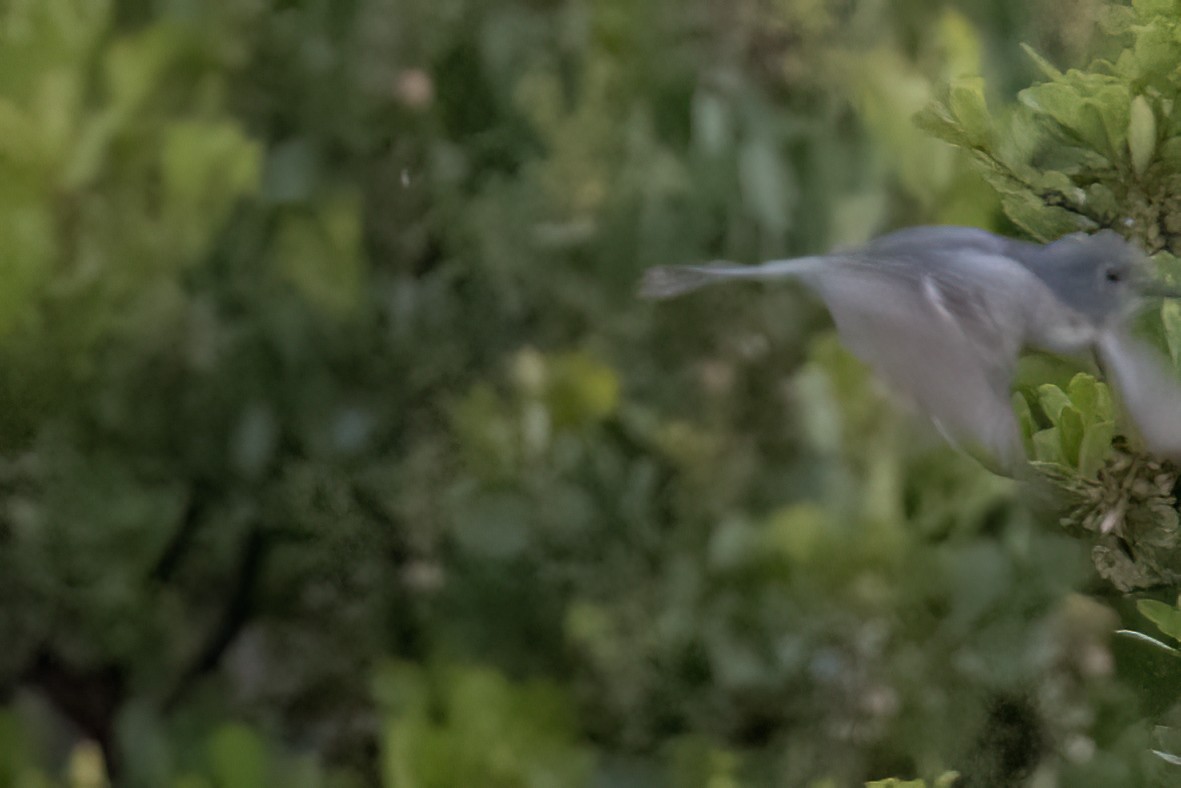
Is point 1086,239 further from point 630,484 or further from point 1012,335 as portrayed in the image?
point 630,484

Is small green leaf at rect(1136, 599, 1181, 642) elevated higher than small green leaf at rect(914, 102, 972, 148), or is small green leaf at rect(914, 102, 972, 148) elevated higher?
small green leaf at rect(914, 102, 972, 148)

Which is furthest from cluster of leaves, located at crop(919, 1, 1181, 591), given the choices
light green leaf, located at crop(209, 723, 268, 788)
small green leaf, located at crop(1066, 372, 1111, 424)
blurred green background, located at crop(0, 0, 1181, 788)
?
light green leaf, located at crop(209, 723, 268, 788)

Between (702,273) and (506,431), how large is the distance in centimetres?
35

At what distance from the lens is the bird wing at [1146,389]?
11.7 inches

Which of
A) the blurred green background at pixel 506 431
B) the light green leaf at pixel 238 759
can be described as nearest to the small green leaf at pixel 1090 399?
the blurred green background at pixel 506 431

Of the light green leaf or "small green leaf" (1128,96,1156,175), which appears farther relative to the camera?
the light green leaf

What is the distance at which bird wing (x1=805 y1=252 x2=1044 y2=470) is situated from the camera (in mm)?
294

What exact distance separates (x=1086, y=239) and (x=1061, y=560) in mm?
409

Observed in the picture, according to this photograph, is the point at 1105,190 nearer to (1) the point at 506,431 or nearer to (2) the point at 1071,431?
(2) the point at 1071,431

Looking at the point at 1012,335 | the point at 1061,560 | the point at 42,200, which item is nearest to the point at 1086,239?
the point at 1012,335

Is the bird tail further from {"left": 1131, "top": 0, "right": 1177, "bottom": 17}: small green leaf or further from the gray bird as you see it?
{"left": 1131, "top": 0, "right": 1177, "bottom": 17}: small green leaf

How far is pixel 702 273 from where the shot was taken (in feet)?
1.28

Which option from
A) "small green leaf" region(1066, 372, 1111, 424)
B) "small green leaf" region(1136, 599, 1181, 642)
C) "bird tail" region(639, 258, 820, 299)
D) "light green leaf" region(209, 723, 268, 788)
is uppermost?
"bird tail" region(639, 258, 820, 299)

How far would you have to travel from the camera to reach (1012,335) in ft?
1.08
